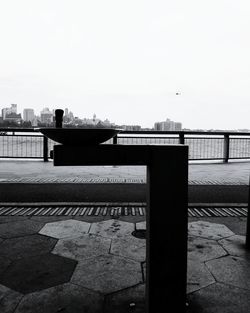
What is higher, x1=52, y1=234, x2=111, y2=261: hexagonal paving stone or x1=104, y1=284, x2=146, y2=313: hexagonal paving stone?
x1=52, y1=234, x2=111, y2=261: hexagonal paving stone

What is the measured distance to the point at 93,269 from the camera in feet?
8.98

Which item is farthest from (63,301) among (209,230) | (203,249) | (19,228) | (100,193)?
(100,193)

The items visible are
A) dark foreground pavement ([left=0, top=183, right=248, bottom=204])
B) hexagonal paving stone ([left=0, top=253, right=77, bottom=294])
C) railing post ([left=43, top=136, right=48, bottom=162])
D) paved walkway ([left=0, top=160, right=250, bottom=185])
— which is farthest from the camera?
railing post ([left=43, top=136, right=48, bottom=162])

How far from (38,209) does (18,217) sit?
449 mm

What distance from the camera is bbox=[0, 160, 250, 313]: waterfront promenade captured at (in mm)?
2227

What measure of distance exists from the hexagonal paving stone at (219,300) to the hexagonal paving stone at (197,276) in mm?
60

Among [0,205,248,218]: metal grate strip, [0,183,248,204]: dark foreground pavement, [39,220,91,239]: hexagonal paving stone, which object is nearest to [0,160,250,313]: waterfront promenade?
[39,220,91,239]: hexagonal paving stone

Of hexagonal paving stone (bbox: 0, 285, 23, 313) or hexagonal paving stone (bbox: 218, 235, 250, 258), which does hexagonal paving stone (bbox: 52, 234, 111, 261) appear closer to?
hexagonal paving stone (bbox: 0, 285, 23, 313)

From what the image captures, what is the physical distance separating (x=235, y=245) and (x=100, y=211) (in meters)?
2.07

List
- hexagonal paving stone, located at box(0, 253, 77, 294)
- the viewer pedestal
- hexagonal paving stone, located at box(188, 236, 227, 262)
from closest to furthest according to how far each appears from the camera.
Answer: the viewer pedestal, hexagonal paving stone, located at box(0, 253, 77, 294), hexagonal paving stone, located at box(188, 236, 227, 262)

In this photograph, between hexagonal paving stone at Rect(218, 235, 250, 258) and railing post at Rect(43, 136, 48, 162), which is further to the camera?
railing post at Rect(43, 136, 48, 162)

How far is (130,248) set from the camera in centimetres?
319

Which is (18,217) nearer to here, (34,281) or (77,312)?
(34,281)

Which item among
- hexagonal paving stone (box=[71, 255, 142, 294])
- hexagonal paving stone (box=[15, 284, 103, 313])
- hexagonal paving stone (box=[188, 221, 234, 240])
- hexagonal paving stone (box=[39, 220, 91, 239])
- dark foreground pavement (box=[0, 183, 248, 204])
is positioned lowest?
hexagonal paving stone (box=[15, 284, 103, 313])
